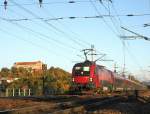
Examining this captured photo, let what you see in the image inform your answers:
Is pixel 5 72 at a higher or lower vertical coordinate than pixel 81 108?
higher

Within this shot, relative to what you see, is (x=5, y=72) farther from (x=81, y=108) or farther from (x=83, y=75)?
(x=81, y=108)

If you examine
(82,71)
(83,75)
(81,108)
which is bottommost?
(81,108)

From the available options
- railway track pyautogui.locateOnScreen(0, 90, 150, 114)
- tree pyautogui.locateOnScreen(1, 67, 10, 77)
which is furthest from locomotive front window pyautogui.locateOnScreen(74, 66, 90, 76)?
tree pyautogui.locateOnScreen(1, 67, 10, 77)

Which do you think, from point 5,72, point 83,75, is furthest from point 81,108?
point 5,72

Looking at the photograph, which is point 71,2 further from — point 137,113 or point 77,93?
point 77,93

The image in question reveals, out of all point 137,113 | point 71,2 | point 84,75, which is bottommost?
point 137,113

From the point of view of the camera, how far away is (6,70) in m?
132

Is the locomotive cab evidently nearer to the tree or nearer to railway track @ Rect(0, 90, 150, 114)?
railway track @ Rect(0, 90, 150, 114)

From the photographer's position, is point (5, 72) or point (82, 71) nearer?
point (82, 71)

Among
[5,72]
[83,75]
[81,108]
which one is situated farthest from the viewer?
[5,72]

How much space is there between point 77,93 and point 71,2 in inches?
760

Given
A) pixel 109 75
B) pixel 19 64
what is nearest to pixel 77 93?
pixel 109 75

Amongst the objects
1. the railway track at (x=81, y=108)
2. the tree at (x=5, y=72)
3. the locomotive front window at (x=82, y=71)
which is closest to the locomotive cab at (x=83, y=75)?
the locomotive front window at (x=82, y=71)

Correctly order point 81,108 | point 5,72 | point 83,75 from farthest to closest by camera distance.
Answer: point 5,72
point 83,75
point 81,108
